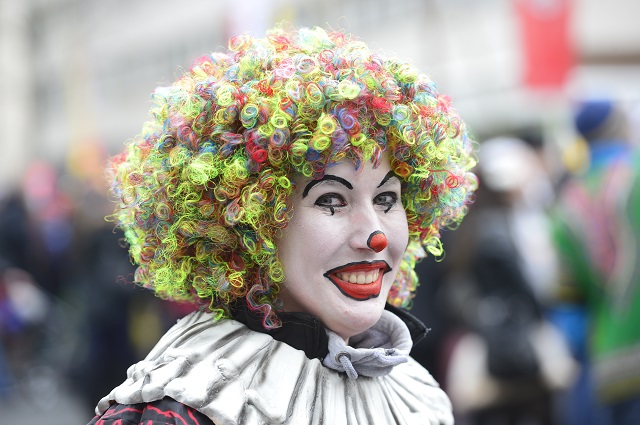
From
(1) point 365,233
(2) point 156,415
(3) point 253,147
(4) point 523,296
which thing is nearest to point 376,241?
(1) point 365,233

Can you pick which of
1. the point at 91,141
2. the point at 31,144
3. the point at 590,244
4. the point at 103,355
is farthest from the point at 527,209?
the point at 31,144

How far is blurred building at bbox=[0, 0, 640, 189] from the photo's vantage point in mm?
9375

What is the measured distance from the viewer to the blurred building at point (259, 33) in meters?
9.38

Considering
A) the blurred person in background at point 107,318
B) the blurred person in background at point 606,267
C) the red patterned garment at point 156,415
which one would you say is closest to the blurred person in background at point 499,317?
the blurred person in background at point 606,267

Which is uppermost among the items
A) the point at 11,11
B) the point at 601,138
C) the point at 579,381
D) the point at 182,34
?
the point at 11,11

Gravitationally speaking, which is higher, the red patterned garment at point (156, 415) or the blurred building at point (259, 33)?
the blurred building at point (259, 33)

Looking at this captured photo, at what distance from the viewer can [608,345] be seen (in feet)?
14.3

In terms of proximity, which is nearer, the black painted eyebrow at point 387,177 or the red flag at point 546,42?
the black painted eyebrow at point 387,177

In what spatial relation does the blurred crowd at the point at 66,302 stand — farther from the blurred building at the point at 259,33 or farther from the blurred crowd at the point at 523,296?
the blurred building at the point at 259,33

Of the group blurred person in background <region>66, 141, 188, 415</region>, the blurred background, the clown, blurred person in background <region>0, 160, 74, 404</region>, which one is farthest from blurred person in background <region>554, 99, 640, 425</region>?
blurred person in background <region>0, 160, 74, 404</region>

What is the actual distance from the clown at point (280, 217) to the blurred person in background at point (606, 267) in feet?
7.36

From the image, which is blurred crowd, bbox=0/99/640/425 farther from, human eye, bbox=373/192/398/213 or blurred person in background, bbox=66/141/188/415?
human eye, bbox=373/192/398/213

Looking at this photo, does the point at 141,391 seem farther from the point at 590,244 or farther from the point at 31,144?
the point at 31,144

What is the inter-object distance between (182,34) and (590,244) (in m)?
23.8
